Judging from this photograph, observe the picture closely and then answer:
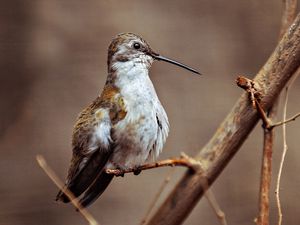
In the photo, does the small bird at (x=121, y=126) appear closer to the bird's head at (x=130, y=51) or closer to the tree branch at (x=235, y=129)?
the bird's head at (x=130, y=51)

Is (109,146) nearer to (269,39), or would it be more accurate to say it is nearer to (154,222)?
(154,222)

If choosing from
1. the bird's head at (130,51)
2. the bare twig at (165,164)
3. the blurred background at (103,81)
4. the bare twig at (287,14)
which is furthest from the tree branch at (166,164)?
→ the blurred background at (103,81)

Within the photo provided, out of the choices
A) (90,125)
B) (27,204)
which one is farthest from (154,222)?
(27,204)

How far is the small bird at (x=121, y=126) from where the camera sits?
1413 mm

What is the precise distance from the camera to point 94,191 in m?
1.44

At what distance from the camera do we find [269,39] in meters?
3.19

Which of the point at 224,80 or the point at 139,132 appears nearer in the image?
the point at 139,132

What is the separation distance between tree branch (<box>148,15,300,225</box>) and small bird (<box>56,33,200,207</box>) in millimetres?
115

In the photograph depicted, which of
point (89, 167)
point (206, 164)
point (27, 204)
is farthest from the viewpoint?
point (27, 204)

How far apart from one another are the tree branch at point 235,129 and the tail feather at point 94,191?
0.51 feet

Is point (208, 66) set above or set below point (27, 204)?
→ above

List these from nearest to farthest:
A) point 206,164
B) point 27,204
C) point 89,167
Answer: point 89,167 → point 206,164 → point 27,204

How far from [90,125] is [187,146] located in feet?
5.44

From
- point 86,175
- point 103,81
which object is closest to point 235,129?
point 86,175
